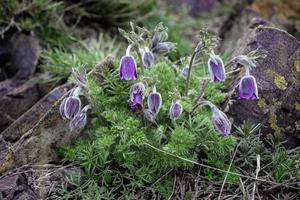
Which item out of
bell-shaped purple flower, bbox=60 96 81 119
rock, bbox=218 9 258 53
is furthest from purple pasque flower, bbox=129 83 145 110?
rock, bbox=218 9 258 53

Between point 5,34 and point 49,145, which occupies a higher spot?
point 5,34

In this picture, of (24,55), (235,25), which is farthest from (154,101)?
(235,25)

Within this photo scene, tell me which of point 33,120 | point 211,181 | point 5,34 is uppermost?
point 5,34

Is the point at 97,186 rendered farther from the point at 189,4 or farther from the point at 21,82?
the point at 189,4

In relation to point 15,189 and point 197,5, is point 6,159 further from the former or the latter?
point 197,5

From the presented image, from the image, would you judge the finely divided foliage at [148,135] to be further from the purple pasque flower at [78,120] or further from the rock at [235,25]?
the rock at [235,25]

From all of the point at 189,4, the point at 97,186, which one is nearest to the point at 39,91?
the point at 97,186

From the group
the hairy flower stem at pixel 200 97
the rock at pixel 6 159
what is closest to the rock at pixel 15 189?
the rock at pixel 6 159
